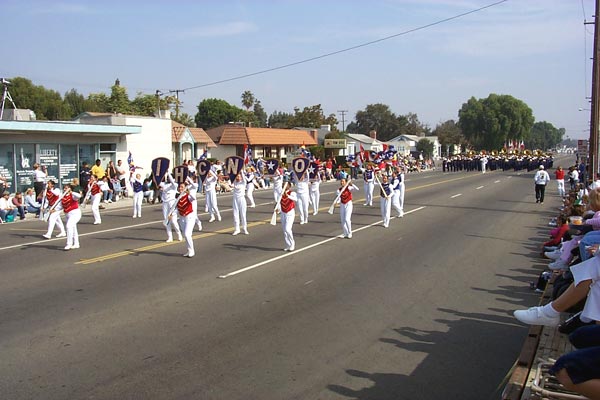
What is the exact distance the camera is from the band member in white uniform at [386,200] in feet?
61.3

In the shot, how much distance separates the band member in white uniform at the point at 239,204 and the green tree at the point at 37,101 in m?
58.2

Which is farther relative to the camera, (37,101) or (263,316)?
(37,101)

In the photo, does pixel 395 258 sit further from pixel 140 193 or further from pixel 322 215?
pixel 140 193

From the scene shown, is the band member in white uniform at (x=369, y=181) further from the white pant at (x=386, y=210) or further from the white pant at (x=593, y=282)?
the white pant at (x=593, y=282)

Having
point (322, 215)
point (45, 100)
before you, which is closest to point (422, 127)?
point (45, 100)

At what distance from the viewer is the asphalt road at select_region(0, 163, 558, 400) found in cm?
614

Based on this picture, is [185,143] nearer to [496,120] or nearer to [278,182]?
[278,182]

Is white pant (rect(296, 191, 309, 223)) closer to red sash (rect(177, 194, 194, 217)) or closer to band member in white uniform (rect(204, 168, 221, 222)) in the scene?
band member in white uniform (rect(204, 168, 221, 222))

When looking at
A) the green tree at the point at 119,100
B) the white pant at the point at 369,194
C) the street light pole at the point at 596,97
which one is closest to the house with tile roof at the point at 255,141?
the green tree at the point at 119,100

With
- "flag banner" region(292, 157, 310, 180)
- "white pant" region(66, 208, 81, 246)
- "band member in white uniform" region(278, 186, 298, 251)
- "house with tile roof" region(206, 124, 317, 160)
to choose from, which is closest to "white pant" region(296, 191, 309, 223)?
"flag banner" region(292, 157, 310, 180)

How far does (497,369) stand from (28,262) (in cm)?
1030

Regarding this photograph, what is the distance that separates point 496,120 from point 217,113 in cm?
5144

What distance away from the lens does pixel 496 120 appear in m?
109

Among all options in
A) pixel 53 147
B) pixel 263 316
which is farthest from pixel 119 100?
pixel 263 316
